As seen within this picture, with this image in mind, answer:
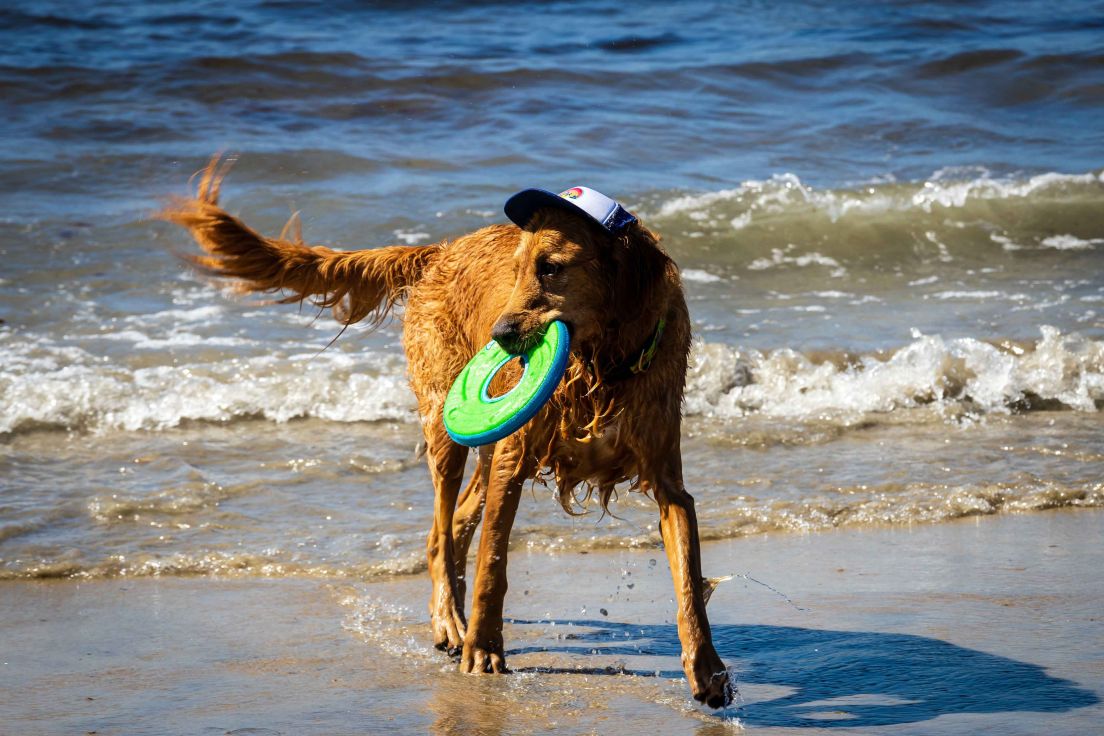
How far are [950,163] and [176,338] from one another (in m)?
Result: 9.21

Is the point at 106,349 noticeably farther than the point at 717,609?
Yes

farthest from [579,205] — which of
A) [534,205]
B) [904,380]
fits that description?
[904,380]

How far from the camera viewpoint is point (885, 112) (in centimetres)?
1716

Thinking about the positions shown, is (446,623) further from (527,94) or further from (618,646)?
(527,94)

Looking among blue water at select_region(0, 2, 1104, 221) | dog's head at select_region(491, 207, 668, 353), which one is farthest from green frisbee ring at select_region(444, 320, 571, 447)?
blue water at select_region(0, 2, 1104, 221)

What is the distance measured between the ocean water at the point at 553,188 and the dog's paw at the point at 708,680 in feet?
6.84

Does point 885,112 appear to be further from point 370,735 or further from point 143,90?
point 370,735

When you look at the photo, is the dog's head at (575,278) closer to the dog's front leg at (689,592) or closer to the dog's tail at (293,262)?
the dog's front leg at (689,592)

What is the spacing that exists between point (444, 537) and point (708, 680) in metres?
1.56

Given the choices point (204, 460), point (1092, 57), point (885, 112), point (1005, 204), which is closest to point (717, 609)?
point (204, 460)

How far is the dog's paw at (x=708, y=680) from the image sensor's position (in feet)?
13.9

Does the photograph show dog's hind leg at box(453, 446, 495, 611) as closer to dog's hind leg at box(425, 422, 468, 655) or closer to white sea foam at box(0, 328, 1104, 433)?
dog's hind leg at box(425, 422, 468, 655)

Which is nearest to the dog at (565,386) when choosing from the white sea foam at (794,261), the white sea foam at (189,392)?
the white sea foam at (189,392)

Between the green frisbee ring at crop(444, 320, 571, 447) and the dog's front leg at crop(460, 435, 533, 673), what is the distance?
21cm
